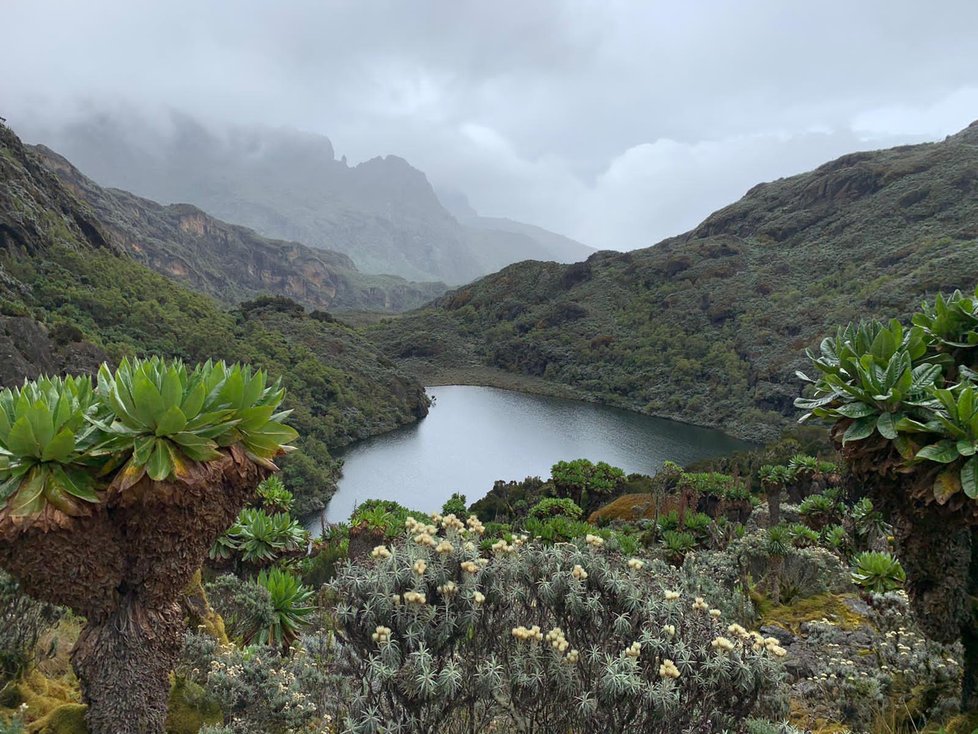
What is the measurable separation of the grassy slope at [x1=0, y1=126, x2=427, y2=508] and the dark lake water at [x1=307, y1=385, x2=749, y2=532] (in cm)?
238

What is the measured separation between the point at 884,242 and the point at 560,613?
6592 centimetres

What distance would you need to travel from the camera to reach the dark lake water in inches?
1134

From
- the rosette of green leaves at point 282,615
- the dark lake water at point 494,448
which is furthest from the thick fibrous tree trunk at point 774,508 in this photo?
the dark lake water at point 494,448

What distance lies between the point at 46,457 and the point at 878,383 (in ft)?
14.0

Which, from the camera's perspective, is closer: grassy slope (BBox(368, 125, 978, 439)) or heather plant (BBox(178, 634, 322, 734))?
heather plant (BBox(178, 634, 322, 734))

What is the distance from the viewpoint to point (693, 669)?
2877mm

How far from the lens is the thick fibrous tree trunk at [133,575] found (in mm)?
2559

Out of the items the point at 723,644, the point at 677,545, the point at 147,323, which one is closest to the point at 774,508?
the point at 677,545

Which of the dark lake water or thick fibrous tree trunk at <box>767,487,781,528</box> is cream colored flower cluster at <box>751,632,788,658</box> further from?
the dark lake water

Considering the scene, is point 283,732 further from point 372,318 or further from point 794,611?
point 372,318

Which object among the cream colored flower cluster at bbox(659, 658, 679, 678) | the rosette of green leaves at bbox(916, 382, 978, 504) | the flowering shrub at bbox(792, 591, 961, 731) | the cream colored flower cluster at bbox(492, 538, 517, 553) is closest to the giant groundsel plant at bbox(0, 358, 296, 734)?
the cream colored flower cluster at bbox(492, 538, 517, 553)

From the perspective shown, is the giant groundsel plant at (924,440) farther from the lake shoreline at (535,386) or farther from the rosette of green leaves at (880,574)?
the lake shoreline at (535,386)

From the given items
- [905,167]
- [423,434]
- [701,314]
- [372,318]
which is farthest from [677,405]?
[372,318]

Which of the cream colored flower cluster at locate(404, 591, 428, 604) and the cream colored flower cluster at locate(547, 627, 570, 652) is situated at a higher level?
the cream colored flower cluster at locate(404, 591, 428, 604)
